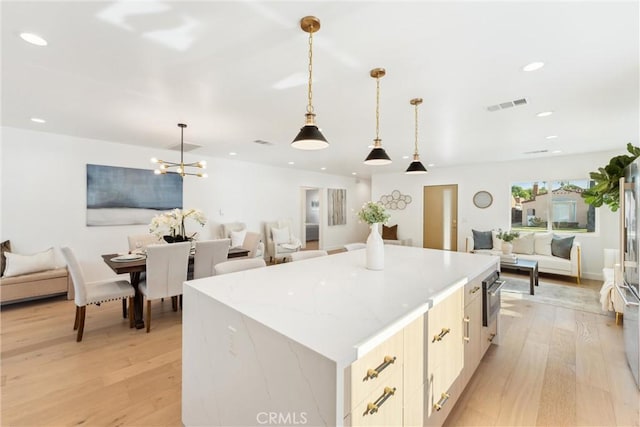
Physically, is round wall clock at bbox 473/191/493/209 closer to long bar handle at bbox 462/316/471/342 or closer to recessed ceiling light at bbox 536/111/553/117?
recessed ceiling light at bbox 536/111/553/117

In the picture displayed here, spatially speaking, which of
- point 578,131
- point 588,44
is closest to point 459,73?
point 588,44

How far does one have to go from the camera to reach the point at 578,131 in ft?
13.1

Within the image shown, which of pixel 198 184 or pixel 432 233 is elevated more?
pixel 198 184

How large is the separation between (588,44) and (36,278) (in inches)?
246

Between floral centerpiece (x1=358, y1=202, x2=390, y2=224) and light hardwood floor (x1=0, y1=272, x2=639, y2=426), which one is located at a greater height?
floral centerpiece (x1=358, y1=202, x2=390, y2=224)

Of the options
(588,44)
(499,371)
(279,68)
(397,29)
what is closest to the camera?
(397,29)

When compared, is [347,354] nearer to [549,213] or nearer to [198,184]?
[198,184]

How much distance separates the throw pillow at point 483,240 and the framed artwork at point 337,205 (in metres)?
4.16

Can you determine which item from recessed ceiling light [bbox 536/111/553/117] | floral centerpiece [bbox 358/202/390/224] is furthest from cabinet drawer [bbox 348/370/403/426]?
recessed ceiling light [bbox 536/111/553/117]

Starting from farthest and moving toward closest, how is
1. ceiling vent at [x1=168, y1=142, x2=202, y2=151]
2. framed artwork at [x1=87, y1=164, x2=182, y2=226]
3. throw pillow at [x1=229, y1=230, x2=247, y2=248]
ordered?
throw pillow at [x1=229, y1=230, x2=247, y2=248] → ceiling vent at [x1=168, y1=142, x2=202, y2=151] → framed artwork at [x1=87, y1=164, x2=182, y2=226]

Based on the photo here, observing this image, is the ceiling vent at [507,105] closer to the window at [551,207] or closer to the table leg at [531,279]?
the table leg at [531,279]

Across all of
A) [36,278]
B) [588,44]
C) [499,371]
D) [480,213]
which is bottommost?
[499,371]

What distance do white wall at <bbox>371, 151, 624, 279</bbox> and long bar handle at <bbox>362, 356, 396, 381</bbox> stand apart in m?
6.70
